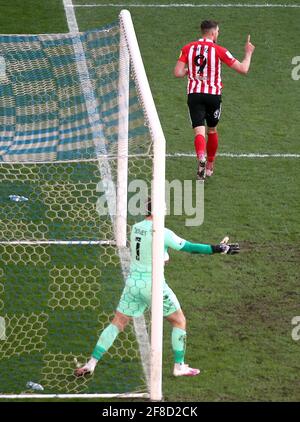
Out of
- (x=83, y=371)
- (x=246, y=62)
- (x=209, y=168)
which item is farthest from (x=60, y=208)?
(x=83, y=371)

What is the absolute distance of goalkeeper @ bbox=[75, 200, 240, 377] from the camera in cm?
1098

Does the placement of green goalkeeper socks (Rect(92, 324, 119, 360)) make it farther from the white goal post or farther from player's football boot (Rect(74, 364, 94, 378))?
the white goal post

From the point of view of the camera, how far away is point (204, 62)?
14.8m

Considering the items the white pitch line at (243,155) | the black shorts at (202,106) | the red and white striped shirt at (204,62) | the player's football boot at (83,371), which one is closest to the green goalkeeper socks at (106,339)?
the player's football boot at (83,371)

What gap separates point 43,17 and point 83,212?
6.26 meters

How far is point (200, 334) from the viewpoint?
1198 centimetres

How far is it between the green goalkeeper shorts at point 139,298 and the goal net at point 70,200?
0.30m

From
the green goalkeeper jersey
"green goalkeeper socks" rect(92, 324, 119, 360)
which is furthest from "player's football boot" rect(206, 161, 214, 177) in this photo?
"green goalkeeper socks" rect(92, 324, 119, 360)

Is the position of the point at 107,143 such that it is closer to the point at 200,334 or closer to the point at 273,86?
the point at 200,334

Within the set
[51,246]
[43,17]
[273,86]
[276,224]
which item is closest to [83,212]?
[51,246]

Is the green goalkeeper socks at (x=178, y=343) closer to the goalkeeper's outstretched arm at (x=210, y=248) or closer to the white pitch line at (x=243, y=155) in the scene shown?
the goalkeeper's outstretched arm at (x=210, y=248)

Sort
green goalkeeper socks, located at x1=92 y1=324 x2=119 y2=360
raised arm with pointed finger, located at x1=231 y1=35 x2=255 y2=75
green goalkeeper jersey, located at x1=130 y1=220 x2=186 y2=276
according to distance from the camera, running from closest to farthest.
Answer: green goalkeeper jersey, located at x1=130 y1=220 x2=186 y2=276
green goalkeeper socks, located at x1=92 y1=324 x2=119 y2=360
raised arm with pointed finger, located at x1=231 y1=35 x2=255 y2=75

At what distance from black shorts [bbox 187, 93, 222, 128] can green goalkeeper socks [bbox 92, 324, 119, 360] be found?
4.39 meters

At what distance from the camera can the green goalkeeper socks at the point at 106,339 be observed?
11125 mm
